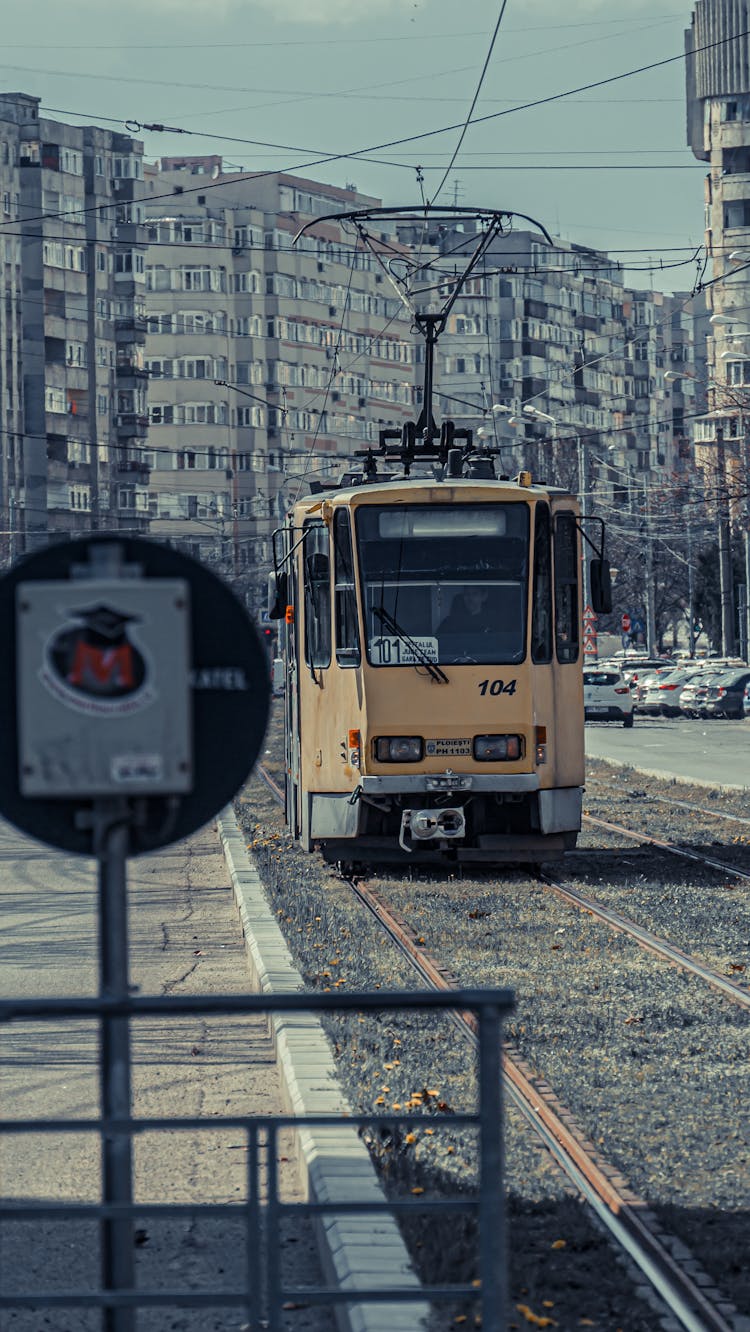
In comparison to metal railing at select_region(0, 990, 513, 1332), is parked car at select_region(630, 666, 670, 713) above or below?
above

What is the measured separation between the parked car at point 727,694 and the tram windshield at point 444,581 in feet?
149

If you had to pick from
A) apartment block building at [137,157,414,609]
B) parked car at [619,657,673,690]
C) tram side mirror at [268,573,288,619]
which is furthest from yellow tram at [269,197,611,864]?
apartment block building at [137,157,414,609]

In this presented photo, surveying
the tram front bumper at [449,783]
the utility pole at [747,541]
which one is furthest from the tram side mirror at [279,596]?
the utility pole at [747,541]

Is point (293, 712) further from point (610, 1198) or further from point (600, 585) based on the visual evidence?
point (610, 1198)

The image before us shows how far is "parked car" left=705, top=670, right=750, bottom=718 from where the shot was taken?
62.8 m

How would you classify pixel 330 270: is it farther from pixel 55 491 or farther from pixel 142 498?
pixel 55 491

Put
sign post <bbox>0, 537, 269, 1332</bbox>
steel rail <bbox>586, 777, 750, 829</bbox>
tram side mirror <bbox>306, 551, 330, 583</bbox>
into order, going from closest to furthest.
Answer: sign post <bbox>0, 537, 269, 1332</bbox> → tram side mirror <bbox>306, 551, 330, 583</bbox> → steel rail <bbox>586, 777, 750, 829</bbox>

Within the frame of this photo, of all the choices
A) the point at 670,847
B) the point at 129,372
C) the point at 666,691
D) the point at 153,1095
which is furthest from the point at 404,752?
the point at 129,372

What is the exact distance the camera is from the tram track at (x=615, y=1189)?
590cm

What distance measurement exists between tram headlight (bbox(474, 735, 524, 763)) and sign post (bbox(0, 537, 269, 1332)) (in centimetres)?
1338

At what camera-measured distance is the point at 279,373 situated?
134m

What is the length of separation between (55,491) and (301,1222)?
10070cm

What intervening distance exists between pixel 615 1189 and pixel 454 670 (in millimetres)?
11102

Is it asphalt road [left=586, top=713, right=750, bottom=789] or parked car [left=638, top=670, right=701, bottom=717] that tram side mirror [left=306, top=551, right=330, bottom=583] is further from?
parked car [left=638, top=670, right=701, bottom=717]
